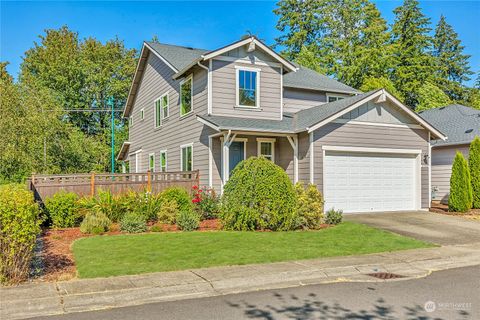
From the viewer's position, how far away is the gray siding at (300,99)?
61.2 ft

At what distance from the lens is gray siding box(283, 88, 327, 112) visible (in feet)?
61.2

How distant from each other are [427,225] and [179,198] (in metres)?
8.09

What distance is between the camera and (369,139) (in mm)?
15359

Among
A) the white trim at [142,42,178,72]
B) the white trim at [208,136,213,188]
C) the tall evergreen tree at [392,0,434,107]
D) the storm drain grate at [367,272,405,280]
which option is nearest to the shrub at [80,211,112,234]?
the white trim at [208,136,213,188]

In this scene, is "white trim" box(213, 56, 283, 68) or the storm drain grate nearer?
the storm drain grate

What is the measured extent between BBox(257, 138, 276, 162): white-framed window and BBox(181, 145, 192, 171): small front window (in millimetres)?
3097

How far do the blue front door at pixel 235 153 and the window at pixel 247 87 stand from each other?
162 centimetres

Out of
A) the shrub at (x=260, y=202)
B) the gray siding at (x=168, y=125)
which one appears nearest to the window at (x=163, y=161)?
the gray siding at (x=168, y=125)

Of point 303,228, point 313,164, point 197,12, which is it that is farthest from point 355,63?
point 303,228

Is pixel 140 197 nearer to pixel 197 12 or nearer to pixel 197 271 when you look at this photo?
pixel 197 271

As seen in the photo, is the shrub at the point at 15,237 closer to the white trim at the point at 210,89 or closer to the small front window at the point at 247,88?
the white trim at the point at 210,89

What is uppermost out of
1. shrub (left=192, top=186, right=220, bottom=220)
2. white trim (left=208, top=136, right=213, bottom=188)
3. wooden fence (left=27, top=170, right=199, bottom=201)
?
white trim (left=208, top=136, right=213, bottom=188)

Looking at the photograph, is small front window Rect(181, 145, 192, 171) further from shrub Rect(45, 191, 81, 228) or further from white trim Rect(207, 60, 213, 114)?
shrub Rect(45, 191, 81, 228)

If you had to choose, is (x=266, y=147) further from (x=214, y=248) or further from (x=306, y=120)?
(x=214, y=248)
